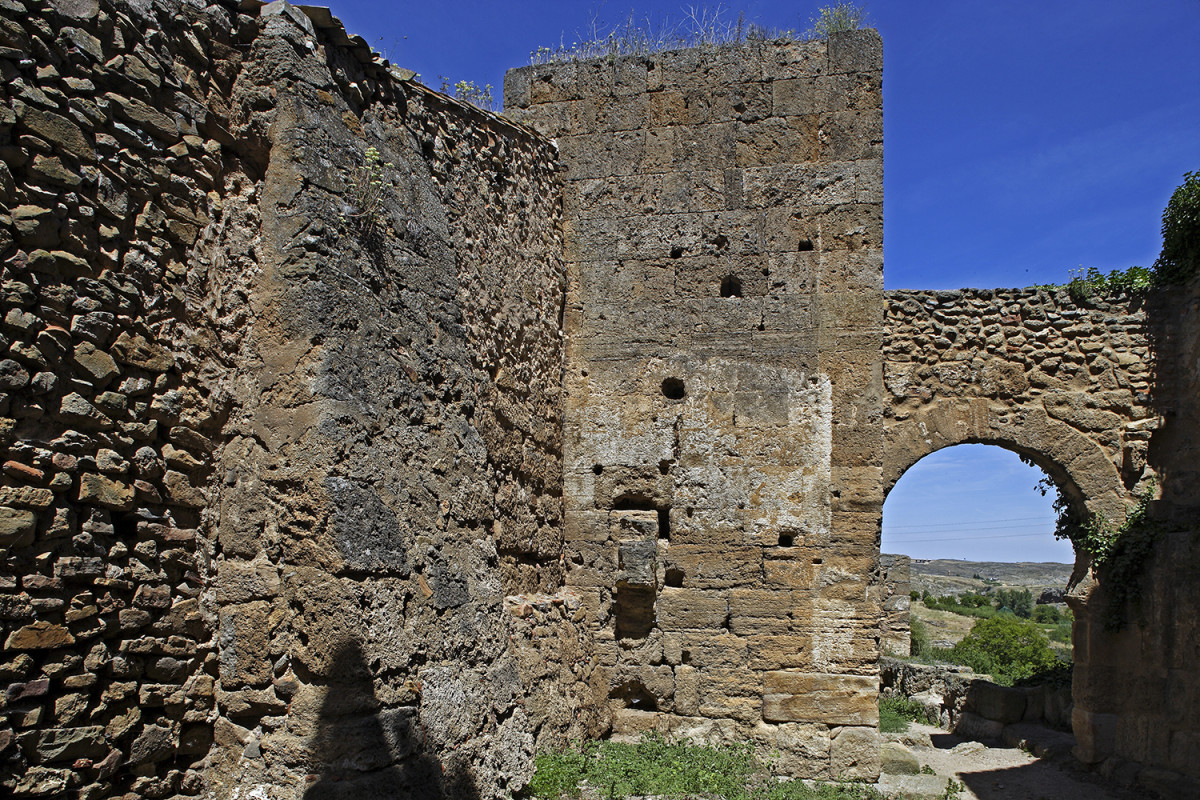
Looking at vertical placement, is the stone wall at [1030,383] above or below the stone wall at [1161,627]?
above

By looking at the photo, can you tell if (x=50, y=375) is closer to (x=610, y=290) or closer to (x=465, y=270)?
(x=465, y=270)

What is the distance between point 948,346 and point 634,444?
3.37 meters

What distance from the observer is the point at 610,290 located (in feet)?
21.8

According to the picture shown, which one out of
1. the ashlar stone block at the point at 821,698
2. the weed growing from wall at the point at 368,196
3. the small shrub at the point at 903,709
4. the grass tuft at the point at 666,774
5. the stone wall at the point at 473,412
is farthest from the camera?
the small shrub at the point at 903,709

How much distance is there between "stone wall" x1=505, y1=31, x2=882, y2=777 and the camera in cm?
597

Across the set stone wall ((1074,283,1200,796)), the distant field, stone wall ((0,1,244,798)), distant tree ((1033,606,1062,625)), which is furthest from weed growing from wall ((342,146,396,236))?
distant tree ((1033,606,1062,625))

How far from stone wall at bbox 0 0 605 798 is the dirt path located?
541 cm

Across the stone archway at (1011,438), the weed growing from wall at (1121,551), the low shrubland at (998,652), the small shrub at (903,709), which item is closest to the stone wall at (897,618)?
the low shrubland at (998,652)

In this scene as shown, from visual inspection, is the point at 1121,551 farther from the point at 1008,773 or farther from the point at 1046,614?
the point at 1046,614

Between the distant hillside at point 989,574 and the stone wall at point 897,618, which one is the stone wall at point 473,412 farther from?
the distant hillside at point 989,574

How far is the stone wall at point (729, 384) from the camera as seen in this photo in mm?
5969

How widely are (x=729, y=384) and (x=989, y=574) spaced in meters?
50.5

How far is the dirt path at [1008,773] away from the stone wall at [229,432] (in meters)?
5.41

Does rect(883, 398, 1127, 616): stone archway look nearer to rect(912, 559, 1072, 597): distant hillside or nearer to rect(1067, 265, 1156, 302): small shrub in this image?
rect(1067, 265, 1156, 302): small shrub
